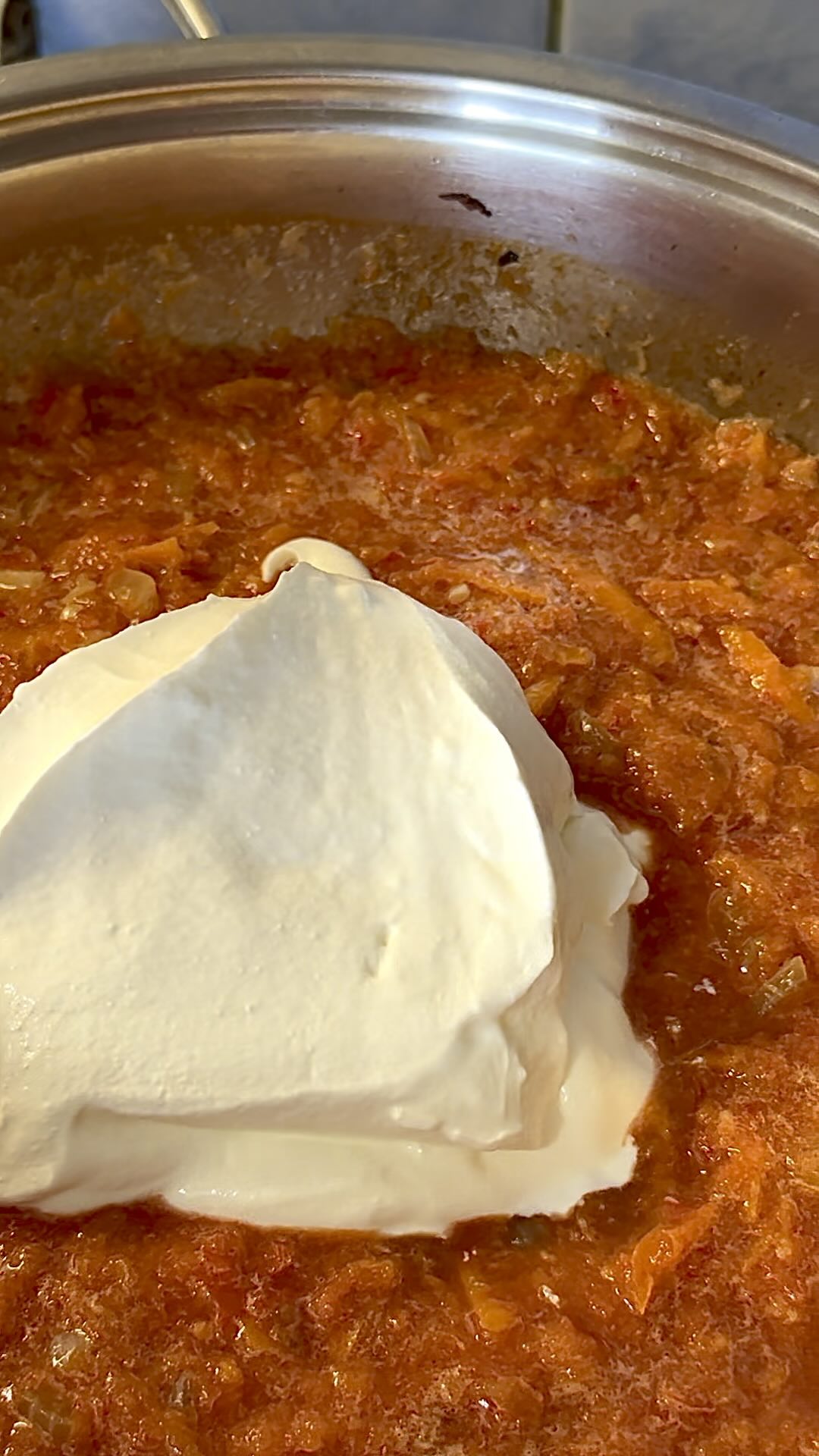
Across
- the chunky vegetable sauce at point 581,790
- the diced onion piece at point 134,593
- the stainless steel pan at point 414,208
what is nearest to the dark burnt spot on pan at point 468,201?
the stainless steel pan at point 414,208

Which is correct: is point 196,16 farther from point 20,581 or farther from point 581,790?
point 581,790

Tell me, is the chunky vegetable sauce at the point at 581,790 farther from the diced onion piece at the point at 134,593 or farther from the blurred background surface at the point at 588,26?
the blurred background surface at the point at 588,26

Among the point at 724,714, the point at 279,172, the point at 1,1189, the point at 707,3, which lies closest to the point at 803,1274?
the point at 724,714

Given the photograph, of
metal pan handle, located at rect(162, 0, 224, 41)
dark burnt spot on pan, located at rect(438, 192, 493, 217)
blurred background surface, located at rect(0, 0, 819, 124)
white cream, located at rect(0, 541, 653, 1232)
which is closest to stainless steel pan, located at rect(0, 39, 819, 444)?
dark burnt spot on pan, located at rect(438, 192, 493, 217)

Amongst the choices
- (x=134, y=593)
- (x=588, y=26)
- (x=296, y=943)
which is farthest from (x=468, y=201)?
(x=296, y=943)

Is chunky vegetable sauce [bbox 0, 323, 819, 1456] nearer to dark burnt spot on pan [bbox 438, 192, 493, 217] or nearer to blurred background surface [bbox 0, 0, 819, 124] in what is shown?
dark burnt spot on pan [bbox 438, 192, 493, 217]

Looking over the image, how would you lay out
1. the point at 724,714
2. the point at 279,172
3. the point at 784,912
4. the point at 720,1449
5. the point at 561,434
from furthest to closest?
the point at 561,434
the point at 279,172
the point at 724,714
the point at 784,912
the point at 720,1449

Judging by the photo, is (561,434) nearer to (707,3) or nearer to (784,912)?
(707,3)

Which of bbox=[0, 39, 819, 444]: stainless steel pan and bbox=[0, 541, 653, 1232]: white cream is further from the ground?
bbox=[0, 39, 819, 444]: stainless steel pan
